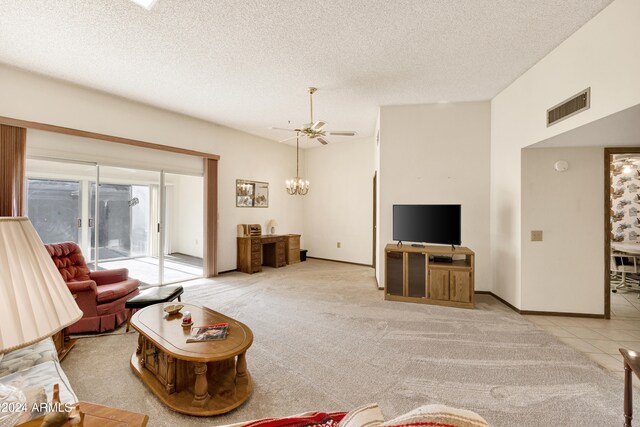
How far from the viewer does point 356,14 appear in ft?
8.03

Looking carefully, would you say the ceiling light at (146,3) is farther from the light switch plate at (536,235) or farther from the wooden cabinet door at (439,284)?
the light switch plate at (536,235)

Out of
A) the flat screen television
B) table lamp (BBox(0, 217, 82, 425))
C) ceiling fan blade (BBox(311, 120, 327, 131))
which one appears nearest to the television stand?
the flat screen television

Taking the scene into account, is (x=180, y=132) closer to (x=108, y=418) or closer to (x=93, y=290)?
(x=93, y=290)

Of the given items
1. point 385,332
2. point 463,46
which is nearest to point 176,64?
point 463,46

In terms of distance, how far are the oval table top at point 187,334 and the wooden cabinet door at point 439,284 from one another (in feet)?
9.34

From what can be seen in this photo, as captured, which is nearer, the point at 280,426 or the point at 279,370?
the point at 280,426

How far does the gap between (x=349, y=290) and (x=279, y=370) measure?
2.53 m

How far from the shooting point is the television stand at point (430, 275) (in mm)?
3865

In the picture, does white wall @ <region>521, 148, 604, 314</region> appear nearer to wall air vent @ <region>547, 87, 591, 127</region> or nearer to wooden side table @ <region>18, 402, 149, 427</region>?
wall air vent @ <region>547, 87, 591, 127</region>

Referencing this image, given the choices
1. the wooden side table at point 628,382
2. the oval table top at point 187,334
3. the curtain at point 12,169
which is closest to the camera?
the wooden side table at point 628,382

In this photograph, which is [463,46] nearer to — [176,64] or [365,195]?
[176,64]

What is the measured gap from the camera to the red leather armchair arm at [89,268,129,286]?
349 centimetres

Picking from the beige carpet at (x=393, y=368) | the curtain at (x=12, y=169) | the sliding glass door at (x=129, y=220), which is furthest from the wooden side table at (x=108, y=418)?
the sliding glass door at (x=129, y=220)

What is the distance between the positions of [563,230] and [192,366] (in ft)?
14.8
